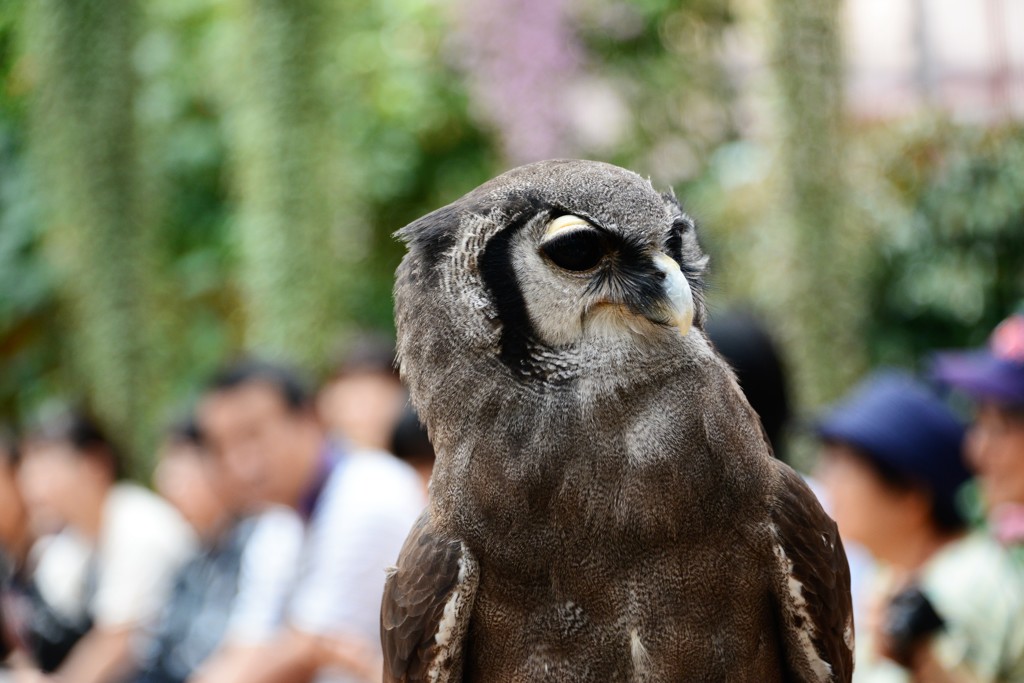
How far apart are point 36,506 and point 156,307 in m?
2.68

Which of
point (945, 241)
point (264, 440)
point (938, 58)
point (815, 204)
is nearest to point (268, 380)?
point (264, 440)

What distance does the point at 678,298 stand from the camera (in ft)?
6.39

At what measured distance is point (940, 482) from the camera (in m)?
3.54

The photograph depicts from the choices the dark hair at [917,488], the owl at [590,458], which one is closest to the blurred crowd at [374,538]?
the dark hair at [917,488]

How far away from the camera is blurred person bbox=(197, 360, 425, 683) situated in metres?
3.61

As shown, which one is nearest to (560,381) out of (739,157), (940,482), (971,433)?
(940,482)

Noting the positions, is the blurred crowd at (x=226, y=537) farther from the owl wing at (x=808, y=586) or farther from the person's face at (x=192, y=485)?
the owl wing at (x=808, y=586)

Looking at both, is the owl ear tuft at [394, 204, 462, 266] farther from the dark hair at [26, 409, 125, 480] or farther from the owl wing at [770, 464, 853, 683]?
the dark hair at [26, 409, 125, 480]

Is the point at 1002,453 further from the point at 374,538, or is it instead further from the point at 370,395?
the point at 370,395

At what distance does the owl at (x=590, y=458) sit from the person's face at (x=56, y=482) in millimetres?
4258

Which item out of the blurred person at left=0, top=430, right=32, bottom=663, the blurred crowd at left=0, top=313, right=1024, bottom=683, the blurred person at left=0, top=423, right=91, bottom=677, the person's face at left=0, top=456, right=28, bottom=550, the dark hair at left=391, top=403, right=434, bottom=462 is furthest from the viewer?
the person's face at left=0, top=456, right=28, bottom=550

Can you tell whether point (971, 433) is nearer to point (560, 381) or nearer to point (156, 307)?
point (560, 381)

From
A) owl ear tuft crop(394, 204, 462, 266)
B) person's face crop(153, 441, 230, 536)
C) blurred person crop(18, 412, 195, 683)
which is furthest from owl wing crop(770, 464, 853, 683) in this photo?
person's face crop(153, 441, 230, 536)

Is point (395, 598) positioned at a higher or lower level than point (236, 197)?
higher
